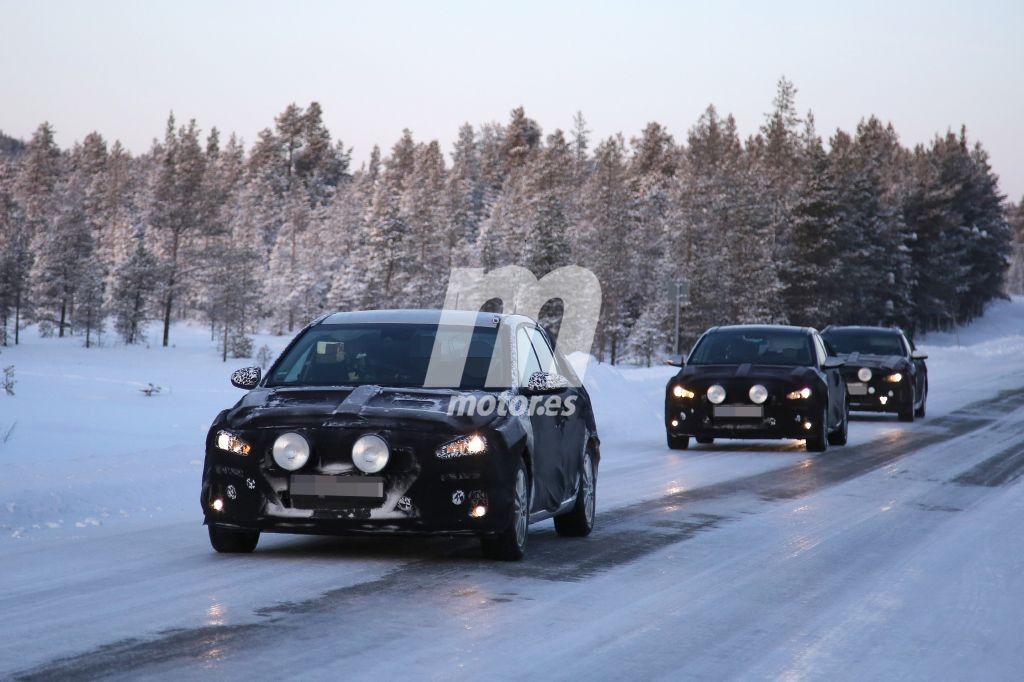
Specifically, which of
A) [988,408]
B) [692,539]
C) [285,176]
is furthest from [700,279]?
[285,176]

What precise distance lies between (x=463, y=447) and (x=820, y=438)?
11.8 meters

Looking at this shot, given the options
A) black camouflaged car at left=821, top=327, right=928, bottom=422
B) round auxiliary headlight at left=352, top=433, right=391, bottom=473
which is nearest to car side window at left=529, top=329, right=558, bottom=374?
round auxiliary headlight at left=352, top=433, right=391, bottom=473

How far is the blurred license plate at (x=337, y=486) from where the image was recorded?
7.80 metres

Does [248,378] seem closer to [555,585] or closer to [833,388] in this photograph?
[555,585]

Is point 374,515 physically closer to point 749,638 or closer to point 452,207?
point 749,638

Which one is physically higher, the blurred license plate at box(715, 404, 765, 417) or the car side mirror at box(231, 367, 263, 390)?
the car side mirror at box(231, 367, 263, 390)

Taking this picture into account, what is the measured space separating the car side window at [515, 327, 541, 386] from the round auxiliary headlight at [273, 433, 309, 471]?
Result: 1.77 metres

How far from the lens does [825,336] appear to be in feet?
→ 90.3

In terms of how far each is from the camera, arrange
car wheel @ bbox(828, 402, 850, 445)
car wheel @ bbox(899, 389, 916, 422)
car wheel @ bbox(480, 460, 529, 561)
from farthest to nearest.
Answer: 1. car wheel @ bbox(899, 389, 916, 422)
2. car wheel @ bbox(828, 402, 850, 445)
3. car wheel @ bbox(480, 460, 529, 561)

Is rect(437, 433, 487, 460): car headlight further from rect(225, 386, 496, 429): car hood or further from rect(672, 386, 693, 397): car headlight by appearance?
rect(672, 386, 693, 397): car headlight

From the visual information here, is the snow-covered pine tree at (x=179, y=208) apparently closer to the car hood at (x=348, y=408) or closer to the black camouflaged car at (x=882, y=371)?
the black camouflaged car at (x=882, y=371)

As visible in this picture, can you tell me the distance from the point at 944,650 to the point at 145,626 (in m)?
3.68

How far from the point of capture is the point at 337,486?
7.82 meters

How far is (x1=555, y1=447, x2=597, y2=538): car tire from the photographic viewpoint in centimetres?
984
